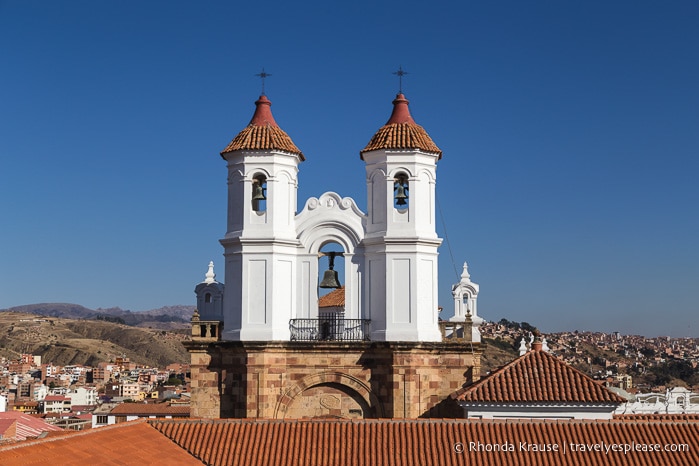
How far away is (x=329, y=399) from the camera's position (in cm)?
2728

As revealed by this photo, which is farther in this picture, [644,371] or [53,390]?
[644,371]

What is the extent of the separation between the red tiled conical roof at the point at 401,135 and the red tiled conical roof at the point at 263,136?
7.97 feet

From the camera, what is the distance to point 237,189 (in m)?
28.0

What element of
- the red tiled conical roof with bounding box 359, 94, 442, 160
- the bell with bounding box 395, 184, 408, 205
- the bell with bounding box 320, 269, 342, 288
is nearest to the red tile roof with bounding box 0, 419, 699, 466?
the bell with bounding box 320, 269, 342, 288

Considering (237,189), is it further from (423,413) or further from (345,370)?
(423,413)

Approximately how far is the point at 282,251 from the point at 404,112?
235 inches

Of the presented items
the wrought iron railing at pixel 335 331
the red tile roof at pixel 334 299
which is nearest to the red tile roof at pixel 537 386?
the wrought iron railing at pixel 335 331

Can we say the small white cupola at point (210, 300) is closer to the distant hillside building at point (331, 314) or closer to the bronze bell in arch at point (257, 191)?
the distant hillside building at point (331, 314)

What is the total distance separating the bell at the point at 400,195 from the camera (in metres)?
27.8

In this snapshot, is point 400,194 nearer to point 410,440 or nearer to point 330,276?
point 330,276

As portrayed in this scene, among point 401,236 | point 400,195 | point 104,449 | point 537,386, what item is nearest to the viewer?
point 104,449

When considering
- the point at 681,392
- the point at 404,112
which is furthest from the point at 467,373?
the point at 681,392

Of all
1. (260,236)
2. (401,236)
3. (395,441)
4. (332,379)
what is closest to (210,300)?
(260,236)

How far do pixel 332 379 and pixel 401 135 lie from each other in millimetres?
7755
